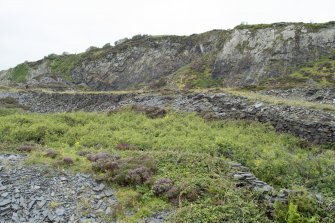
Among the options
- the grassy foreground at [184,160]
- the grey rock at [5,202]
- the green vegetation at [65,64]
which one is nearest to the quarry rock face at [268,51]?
the grassy foreground at [184,160]

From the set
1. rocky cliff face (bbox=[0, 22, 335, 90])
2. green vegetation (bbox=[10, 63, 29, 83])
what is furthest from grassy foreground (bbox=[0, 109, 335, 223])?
green vegetation (bbox=[10, 63, 29, 83])

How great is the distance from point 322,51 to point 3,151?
44810mm

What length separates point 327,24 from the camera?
5084 cm

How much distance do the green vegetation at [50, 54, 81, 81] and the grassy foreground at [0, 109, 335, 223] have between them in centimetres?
4749

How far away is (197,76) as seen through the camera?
5712 centimetres

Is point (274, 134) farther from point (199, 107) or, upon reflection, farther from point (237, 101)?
point (199, 107)

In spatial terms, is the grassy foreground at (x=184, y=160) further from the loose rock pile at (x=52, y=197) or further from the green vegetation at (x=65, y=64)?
the green vegetation at (x=65, y=64)

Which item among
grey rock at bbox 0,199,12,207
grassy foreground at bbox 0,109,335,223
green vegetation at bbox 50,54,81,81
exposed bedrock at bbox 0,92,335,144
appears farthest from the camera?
green vegetation at bbox 50,54,81,81

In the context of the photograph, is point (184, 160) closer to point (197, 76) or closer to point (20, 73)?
point (197, 76)

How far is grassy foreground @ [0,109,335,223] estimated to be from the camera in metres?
11.9

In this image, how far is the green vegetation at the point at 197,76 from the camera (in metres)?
54.0

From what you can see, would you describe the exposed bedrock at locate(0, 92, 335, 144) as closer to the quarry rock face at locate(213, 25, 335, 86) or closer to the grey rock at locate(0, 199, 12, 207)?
the grey rock at locate(0, 199, 12, 207)

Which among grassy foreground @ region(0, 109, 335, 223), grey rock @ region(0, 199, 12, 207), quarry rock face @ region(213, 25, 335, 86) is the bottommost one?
grassy foreground @ region(0, 109, 335, 223)

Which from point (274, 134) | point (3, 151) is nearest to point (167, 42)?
point (274, 134)
